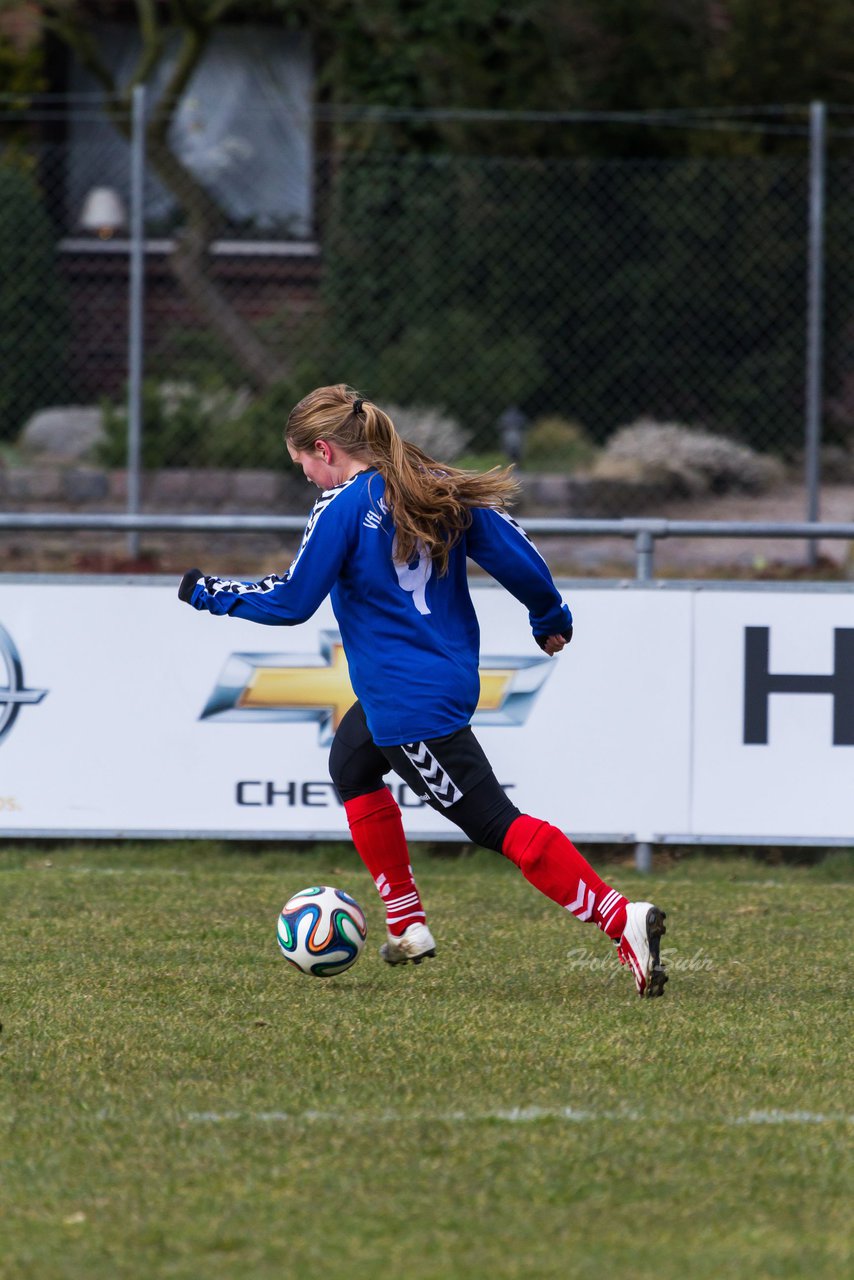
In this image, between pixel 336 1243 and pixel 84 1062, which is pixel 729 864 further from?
pixel 336 1243

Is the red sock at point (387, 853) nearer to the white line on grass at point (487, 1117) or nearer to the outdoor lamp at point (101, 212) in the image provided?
the white line on grass at point (487, 1117)

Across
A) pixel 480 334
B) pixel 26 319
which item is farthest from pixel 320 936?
pixel 26 319

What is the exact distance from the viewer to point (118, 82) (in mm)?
16328

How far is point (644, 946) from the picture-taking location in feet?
16.4

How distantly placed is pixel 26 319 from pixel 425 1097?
30.4 ft

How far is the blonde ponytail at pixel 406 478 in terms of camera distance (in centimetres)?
498

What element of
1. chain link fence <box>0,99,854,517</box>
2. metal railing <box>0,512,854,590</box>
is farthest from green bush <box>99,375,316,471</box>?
metal railing <box>0,512,854,590</box>

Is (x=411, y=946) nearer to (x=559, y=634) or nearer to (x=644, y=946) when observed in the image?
(x=644, y=946)

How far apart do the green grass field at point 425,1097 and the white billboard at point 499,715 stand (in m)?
0.62

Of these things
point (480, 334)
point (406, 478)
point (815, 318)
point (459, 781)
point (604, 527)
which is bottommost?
point (459, 781)

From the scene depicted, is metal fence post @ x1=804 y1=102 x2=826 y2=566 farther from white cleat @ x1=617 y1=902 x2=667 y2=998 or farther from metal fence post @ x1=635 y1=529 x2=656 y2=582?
white cleat @ x1=617 y1=902 x2=667 y2=998

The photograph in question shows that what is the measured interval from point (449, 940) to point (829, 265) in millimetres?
7560

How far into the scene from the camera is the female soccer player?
4.96m

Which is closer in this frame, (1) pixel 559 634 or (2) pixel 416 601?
(2) pixel 416 601
